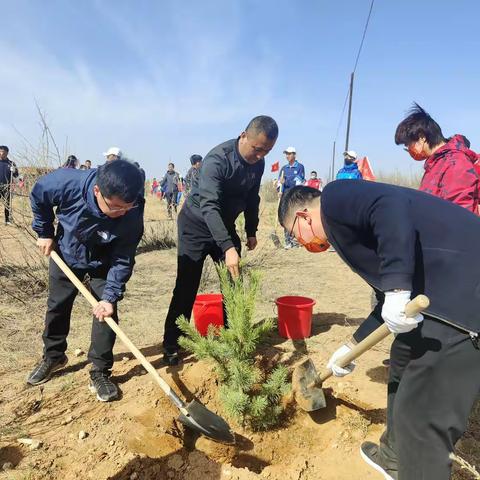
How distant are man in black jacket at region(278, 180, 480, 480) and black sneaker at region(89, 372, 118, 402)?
201 cm

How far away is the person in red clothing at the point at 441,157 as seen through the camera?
2.94m

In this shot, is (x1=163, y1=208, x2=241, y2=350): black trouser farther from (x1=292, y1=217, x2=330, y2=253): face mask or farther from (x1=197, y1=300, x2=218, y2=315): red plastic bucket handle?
(x1=292, y1=217, x2=330, y2=253): face mask

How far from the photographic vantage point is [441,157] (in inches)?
119

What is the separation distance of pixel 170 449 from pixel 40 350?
6.18 ft

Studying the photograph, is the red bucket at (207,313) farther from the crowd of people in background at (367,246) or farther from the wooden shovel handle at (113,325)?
the wooden shovel handle at (113,325)

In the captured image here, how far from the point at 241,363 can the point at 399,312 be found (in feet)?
4.77

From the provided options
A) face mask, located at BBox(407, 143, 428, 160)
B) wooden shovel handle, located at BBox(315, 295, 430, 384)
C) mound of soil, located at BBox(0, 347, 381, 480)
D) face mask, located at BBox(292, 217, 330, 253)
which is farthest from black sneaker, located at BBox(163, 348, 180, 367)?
face mask, located at BBox(407, 143, 428, 160)

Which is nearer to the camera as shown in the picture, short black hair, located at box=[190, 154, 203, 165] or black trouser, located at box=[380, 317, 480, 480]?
black trouser, located at box=[380, 317, 480, 480]

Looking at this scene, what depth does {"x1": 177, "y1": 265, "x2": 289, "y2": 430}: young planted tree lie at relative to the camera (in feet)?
9.44

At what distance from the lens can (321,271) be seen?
7676mm

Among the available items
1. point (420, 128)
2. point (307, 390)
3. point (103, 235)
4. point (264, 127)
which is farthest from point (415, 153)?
point (103, 235)

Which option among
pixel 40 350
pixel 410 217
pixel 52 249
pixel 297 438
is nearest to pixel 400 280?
pixel 410 217

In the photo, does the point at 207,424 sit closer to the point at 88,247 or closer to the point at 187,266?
the point at 187,266

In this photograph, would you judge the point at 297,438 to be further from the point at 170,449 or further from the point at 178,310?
the point at 178,310
